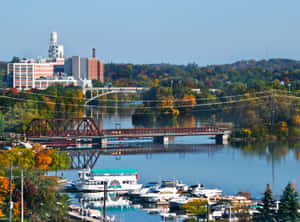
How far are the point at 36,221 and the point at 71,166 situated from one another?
15553mm

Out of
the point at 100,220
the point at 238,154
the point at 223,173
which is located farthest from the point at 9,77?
the point at 100,220

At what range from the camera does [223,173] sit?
105ft

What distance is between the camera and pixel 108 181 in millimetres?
28906

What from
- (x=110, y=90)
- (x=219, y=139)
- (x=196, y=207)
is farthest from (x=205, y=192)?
(x=110, y=90)

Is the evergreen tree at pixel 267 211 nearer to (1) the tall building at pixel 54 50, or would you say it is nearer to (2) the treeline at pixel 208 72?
(2) the treeline at pixel 208 72

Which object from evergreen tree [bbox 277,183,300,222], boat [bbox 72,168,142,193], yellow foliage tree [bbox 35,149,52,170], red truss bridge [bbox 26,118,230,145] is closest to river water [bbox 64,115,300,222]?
boat [bbox 72,168,142,193]

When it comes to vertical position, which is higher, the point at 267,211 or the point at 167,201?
the point at 267,211

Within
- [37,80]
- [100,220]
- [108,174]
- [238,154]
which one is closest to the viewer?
[100,220]

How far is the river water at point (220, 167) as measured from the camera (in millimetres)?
27844

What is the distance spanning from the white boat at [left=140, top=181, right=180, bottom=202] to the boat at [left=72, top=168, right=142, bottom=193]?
1231 mm

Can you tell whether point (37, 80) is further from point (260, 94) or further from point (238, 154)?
point (238, 154)

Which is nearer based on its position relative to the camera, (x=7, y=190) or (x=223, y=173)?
(x=7, y=190)

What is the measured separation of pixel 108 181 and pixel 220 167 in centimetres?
700

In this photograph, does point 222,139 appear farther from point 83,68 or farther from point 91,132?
point 83,68
